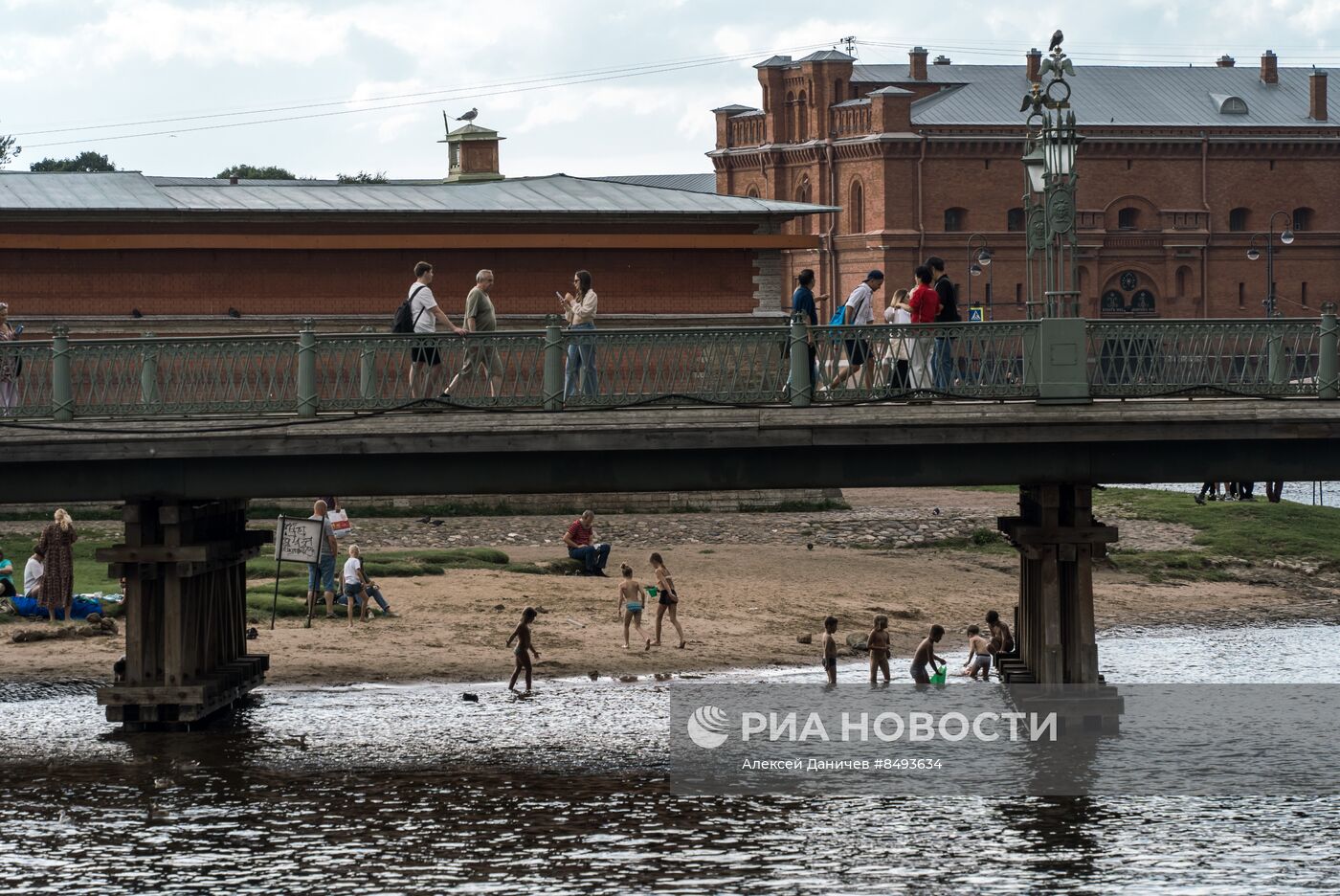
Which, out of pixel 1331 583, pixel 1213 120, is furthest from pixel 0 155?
pixel 1331 583

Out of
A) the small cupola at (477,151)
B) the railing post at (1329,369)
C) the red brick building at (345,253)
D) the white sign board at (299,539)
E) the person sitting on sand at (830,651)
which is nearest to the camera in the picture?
the railing post at (1329,369)

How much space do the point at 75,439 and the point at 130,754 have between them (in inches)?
150

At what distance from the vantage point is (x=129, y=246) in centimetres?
4025

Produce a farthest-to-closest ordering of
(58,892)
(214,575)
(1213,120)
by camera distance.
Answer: (1213,120) → (214,575) → (58,892)

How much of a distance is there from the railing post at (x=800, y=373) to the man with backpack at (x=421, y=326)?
12.2 ft

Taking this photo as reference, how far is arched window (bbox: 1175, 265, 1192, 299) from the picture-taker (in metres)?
94.9

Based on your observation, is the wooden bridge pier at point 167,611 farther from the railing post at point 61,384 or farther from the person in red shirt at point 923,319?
the person in red shirt at point 923,319

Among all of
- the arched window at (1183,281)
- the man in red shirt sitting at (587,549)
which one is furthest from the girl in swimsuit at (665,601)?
the arched window at (1183,281)

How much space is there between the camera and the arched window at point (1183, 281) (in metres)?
94.9

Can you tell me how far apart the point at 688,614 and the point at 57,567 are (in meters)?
10.5

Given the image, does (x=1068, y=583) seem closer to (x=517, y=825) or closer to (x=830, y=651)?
(x=830, y=651)

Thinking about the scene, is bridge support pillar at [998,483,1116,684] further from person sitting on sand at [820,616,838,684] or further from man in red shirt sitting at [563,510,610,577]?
man in red shirt sitting at [563,510,610,577]

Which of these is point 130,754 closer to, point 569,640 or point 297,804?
point 297,804

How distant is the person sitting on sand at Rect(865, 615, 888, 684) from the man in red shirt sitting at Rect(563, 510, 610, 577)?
31.2ft
